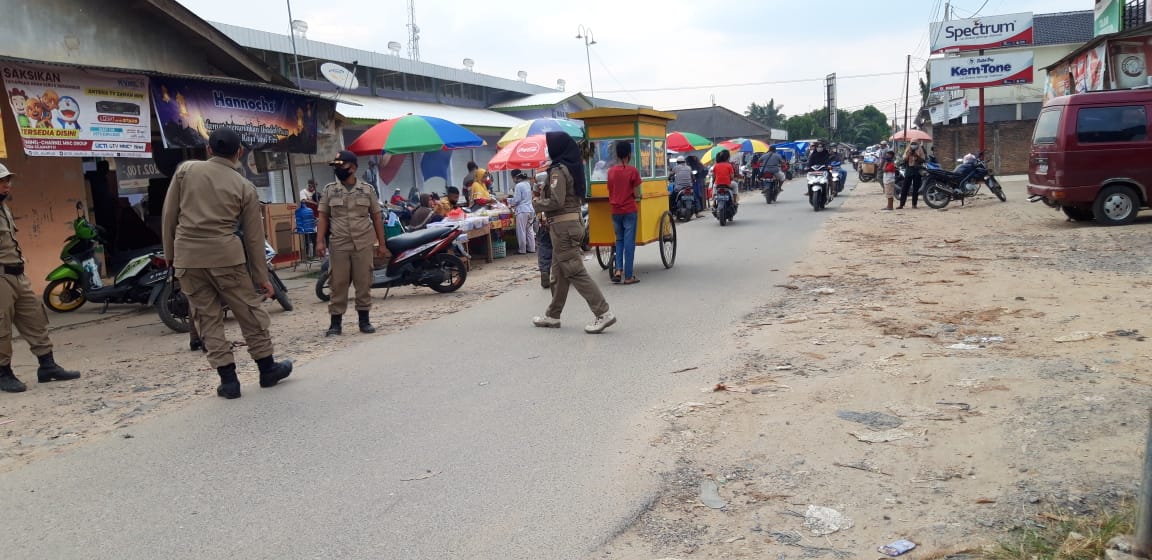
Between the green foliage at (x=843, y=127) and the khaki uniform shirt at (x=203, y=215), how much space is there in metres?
90.2

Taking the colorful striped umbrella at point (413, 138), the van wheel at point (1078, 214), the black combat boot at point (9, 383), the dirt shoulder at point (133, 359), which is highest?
the colorful striped umbrella at point (413, 138)

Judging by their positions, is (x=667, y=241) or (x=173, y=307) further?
(x=667, y=241)

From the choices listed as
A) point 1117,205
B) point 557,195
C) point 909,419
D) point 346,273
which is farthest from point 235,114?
point 1117,205

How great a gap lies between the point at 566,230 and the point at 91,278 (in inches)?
251

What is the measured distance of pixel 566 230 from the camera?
778 cm

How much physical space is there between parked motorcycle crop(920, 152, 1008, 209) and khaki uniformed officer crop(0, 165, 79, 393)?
18528 mm

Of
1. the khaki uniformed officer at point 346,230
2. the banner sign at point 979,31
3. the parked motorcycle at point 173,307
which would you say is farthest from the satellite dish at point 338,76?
the banner sign at point 979,31

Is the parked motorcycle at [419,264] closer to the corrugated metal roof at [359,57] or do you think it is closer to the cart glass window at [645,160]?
the cart glass window at [645,160]

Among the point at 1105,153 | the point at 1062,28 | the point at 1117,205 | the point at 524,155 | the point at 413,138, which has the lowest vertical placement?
the point at 1117,205

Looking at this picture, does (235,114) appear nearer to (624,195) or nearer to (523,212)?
(523,212)

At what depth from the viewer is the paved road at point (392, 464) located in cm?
366

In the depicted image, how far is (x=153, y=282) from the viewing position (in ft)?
31.8

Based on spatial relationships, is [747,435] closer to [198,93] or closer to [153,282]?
[153,282]

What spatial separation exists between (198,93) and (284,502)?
876 cm
